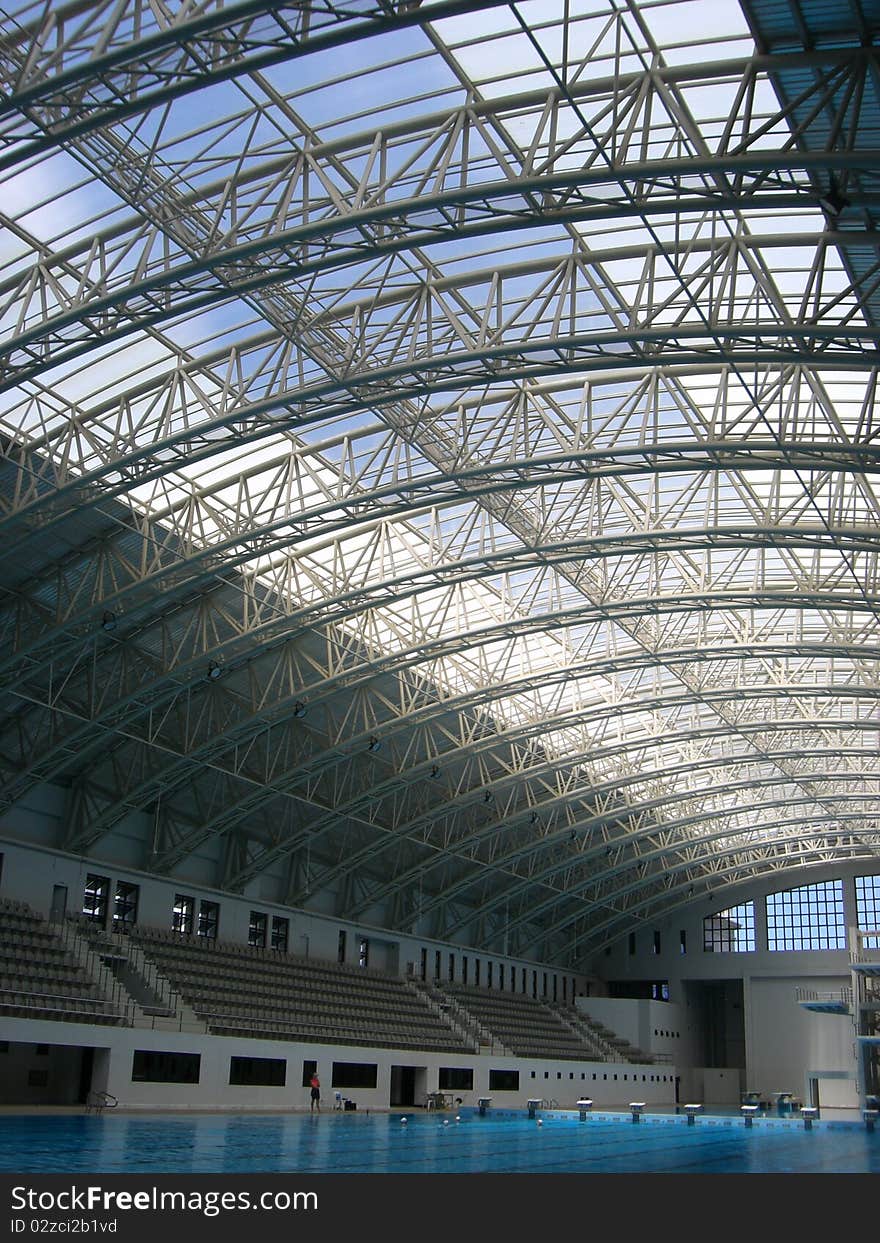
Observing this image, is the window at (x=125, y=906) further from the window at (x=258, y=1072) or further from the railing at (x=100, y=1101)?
the railing at (x=100, y=1101)

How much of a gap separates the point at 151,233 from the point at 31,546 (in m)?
13.2

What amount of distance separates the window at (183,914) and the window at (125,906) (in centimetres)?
221

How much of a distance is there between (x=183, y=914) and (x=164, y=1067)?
29.7 feet

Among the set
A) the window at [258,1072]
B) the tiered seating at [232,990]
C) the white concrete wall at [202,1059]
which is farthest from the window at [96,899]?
the window at [258,1072]

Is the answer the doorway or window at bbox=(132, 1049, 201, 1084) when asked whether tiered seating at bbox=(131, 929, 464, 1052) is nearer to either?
window at bbox=(132, 1049, 201, 1084)

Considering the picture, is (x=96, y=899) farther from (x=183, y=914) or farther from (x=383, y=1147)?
(x=383, y=1147)

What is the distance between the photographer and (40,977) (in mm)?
36969

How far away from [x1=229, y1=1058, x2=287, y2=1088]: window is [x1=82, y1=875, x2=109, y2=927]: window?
7.07m

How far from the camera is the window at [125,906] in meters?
45.3

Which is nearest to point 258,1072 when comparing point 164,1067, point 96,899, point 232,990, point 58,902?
point 232,990

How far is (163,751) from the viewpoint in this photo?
4162 cm
